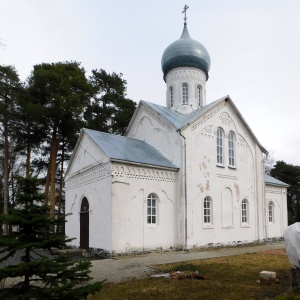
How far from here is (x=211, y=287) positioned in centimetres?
775

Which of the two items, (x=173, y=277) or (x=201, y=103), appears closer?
(x=173, y=277)

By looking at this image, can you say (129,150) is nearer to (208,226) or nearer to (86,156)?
(86,156)

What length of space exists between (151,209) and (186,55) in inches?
380

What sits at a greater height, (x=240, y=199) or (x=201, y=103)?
(x=201, y=103)

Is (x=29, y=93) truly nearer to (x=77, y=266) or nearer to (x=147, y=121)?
(x=147, y=121)

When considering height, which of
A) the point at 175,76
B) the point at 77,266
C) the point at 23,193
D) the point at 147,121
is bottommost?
the point at 77,266

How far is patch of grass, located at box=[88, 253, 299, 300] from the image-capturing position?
23.1ft

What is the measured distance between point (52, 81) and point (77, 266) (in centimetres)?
1823

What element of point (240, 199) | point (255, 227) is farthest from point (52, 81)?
point (255, 227)

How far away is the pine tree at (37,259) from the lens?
13.8 feet

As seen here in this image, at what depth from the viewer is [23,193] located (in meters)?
4.57

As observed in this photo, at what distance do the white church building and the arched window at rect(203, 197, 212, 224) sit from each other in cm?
5

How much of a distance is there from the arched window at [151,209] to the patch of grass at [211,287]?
3.85m

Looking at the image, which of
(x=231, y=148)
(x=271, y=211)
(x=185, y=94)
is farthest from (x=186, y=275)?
(x=271, y=211)
